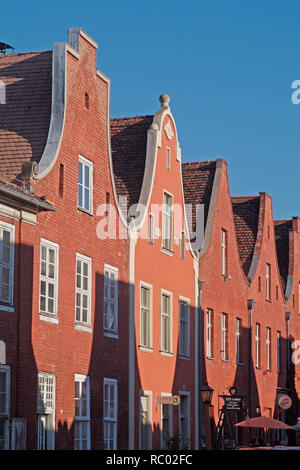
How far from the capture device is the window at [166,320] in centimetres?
3338

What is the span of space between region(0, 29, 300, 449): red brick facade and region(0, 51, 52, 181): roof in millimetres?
50

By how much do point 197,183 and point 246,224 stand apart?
7018 mm

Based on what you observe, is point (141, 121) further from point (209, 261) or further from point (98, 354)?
point (98, 354)

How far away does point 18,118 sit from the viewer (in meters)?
27.1

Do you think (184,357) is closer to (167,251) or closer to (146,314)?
(146,314)

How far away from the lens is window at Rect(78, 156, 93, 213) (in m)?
27.7

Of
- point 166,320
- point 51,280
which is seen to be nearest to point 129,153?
point 166,320

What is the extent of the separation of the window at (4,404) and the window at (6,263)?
5.06 feet

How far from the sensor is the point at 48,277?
1004 inches

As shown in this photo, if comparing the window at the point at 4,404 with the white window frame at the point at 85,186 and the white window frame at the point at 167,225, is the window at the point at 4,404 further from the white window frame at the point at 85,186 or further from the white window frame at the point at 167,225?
the white window frame at the point at 167,225

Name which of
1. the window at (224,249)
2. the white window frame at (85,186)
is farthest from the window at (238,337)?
the white window frame at (85,186)

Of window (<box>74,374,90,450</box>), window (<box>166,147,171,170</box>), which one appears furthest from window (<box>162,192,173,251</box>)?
Result: window (<box>74,374,90,450</box>)

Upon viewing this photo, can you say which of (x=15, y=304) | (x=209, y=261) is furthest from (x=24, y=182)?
(x=209, y=261)

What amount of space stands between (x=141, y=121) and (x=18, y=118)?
29.1ft
